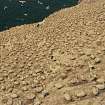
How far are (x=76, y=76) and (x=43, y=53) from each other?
3167 mm

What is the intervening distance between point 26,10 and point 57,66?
100 m

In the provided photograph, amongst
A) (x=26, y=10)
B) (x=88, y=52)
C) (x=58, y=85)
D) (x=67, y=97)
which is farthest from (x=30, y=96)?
(x=26, y=10)

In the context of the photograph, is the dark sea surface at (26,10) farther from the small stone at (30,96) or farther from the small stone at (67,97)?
the small stone at (67,97)

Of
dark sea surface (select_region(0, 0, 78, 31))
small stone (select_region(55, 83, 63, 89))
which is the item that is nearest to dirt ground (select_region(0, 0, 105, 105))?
small stone (select_region(55, 83, 63, 89))

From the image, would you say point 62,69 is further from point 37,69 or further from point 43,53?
point 43,53

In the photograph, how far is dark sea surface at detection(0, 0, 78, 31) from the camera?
329 ft

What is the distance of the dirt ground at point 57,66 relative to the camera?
1111 cm

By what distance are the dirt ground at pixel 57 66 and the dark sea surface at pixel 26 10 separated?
78052mm

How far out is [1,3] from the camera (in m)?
117

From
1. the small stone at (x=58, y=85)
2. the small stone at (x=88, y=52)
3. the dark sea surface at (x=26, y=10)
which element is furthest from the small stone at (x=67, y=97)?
the dark sea surface at (x=26, y=10)

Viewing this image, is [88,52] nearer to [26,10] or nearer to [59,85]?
[59,85]

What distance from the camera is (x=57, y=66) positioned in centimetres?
1334

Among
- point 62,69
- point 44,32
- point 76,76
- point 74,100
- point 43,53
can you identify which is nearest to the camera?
point 74,100

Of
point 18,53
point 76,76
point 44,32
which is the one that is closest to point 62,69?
point 76,76
